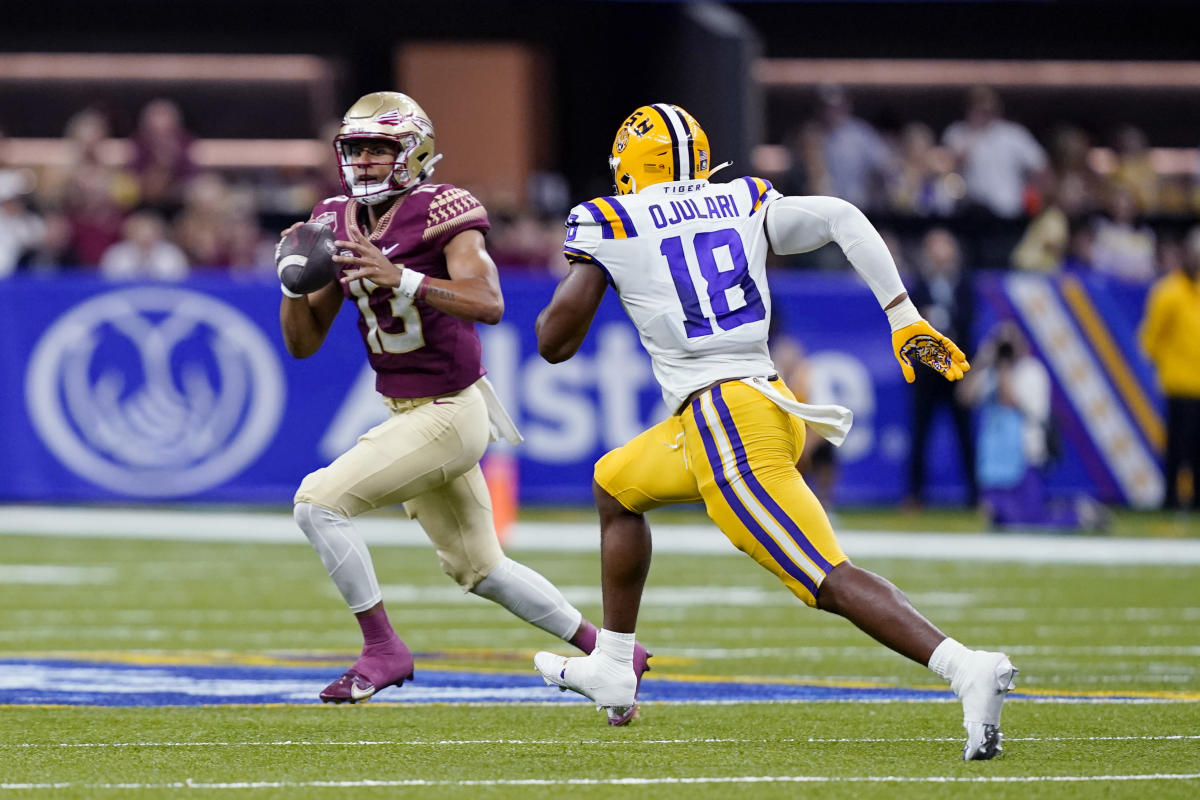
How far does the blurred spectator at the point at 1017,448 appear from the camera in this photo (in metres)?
12.0

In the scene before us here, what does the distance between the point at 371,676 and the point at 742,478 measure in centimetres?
126

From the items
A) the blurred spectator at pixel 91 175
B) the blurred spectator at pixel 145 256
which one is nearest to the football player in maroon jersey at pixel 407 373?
the blurred spectator at pixel 145 256

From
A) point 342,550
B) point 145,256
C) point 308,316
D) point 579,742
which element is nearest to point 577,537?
point 145,256

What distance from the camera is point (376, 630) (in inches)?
222

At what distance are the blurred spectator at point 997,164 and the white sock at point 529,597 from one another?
1044cm

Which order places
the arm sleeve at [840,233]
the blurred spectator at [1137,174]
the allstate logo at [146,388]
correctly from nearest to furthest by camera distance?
the arm sleeve at [840,233]
the allstate logo at [146,388]
the blurred spectator at [1137,174]

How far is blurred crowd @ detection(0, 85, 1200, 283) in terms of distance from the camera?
13.9 m

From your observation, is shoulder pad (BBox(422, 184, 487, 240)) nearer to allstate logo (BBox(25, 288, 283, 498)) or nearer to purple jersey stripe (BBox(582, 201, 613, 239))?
purple jersey stripe (BBox(582, 201, 613, 239))

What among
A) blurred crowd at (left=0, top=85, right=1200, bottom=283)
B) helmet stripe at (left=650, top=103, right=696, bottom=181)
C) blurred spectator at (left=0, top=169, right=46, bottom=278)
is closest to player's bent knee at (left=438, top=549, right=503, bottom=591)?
helmet stripe at (left=650, top=103, right=696, bottom=181)

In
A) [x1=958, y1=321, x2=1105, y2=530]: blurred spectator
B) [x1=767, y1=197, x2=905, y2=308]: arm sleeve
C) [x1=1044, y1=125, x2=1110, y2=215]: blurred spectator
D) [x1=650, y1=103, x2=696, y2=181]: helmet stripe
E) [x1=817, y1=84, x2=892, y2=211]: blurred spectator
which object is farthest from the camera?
[x1=1044, y1=125, x2=1110, y2=215]: blurred spectator

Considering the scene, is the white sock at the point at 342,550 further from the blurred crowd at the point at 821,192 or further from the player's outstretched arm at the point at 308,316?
the blurred crowd at the point at 821,192

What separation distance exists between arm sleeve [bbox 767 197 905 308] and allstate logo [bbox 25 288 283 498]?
27.4ft

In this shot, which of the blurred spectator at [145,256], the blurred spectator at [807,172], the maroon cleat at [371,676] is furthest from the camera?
the blurred spectator at [807,172]

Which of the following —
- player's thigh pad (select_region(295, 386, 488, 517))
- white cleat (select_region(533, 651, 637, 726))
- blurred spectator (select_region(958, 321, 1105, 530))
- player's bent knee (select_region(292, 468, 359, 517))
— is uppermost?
player's thigh pad (select_region(295, 386, 488, 517))
